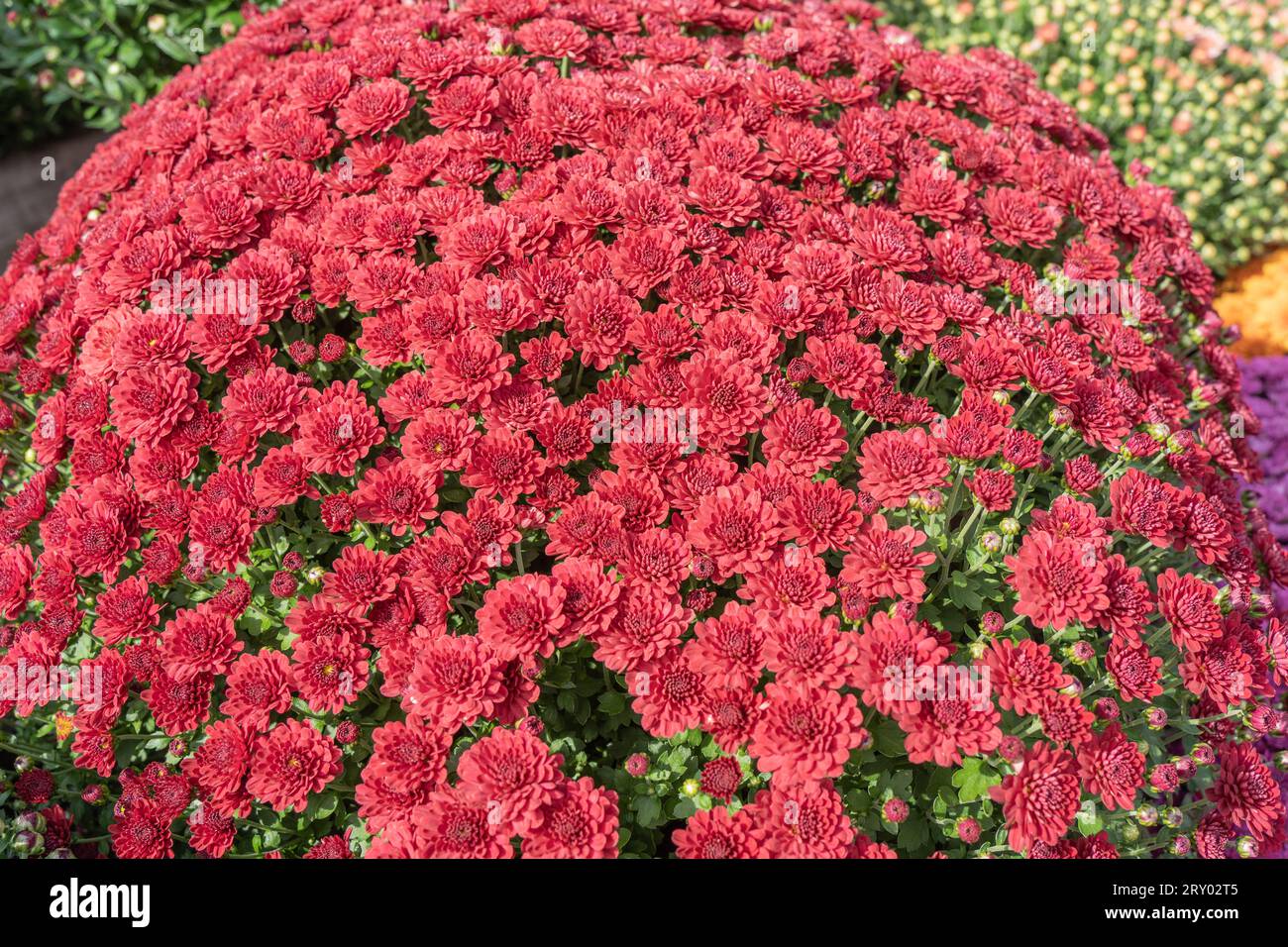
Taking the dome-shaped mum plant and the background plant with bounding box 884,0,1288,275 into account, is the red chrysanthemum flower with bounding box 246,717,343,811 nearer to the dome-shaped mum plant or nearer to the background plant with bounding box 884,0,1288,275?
the dome-shaped mum plant

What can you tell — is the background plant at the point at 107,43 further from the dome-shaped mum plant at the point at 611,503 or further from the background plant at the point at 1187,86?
the background plant at the point at 1187,86

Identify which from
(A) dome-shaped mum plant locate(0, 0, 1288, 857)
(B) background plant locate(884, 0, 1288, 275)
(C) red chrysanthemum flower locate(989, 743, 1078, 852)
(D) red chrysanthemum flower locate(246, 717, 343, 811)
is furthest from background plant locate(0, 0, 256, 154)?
(C) red chrysanthemum flower locate(989, 743, 1078, 852)

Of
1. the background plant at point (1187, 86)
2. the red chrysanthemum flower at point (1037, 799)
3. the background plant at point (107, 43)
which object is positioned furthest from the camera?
the background plant at point (1187, 86)

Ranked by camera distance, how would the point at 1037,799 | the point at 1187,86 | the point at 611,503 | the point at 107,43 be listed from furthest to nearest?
the point at 1187,86 < the point at 107,43 < the point at 611,503 < the point at 1037,799

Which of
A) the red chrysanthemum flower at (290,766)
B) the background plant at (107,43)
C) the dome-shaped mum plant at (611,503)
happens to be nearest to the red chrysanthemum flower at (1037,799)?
the dome-shaped mum plant at (611,503)

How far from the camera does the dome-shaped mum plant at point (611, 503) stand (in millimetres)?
2006

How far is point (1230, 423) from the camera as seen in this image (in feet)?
Answer: 10.9

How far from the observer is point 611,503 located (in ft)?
7.16

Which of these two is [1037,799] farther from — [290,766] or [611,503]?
[290,766]

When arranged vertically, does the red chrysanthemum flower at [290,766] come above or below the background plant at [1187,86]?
below

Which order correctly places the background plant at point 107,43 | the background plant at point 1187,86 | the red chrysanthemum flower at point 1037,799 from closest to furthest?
the red chrysanthemum flower at point 1037,799, the background plant at point 107,43, the background plant at point 1187,86

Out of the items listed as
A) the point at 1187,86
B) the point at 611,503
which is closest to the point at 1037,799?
the point at 611,503
